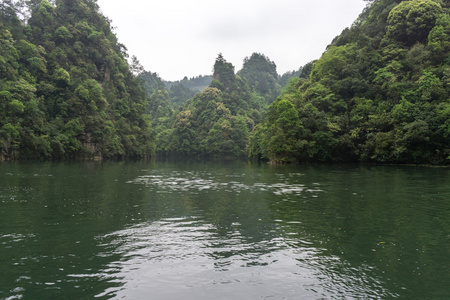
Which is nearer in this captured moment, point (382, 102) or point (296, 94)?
point (382, 102)

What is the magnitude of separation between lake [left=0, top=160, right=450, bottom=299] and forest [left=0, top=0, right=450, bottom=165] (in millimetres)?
38588

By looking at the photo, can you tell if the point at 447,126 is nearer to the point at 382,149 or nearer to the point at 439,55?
the point at 382,149

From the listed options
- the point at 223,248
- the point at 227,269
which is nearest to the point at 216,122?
the point at 223,248

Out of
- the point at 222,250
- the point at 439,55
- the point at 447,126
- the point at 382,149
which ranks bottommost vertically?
the point at 222,250

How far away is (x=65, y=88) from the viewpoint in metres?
71.0

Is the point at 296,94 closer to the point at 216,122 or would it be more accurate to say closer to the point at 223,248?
the point at 223,248

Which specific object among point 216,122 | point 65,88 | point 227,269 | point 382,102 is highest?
point 65,88

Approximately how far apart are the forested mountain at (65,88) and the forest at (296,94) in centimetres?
23

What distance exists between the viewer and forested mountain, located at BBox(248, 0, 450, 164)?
4875cm

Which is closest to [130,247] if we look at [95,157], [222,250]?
[222,250]

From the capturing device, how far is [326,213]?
1384 cm

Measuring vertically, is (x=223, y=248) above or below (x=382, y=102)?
below

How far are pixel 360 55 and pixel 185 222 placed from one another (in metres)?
62.3

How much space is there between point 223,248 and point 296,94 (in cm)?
5984
